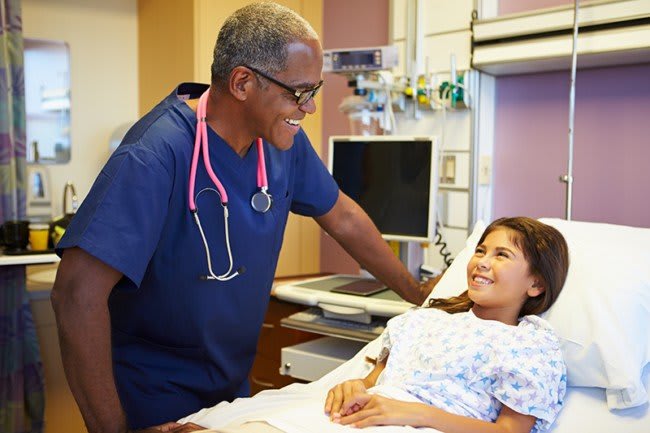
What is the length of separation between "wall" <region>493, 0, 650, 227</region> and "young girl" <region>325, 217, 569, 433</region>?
0.89 meters

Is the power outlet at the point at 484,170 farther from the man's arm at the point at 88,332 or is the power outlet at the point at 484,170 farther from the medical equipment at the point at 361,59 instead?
the man's arm at the point at 88,332

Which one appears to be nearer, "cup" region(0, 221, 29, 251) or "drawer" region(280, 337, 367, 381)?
"drawer" region(280, 337, 367, 381)

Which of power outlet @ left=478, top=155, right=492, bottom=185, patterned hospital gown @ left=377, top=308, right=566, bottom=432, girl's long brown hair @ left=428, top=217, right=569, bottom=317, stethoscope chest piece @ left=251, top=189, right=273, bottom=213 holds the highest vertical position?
power outlet @ left=478, top=155, right=492, bottom=185

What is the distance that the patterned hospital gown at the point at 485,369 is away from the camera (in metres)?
1.26

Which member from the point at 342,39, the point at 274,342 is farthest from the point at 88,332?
the point at 342,39

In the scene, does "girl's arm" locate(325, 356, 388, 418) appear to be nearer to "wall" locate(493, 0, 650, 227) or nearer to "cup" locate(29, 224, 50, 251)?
"wall" locate(493, 0, 650, 227)

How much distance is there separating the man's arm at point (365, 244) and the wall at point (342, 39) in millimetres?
1257

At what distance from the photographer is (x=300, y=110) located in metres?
1.32

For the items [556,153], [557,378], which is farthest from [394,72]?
[557,378]

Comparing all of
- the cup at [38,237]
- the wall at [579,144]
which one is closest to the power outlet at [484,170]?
the wall at [579,144]

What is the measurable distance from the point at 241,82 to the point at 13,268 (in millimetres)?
1999

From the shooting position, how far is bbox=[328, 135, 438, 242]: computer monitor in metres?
2.26

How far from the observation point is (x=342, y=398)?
1.28m

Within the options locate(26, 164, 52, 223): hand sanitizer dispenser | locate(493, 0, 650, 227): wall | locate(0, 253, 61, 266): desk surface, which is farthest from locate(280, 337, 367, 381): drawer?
locate(26, 164, 52, 223): hand sanitizer dispenser
